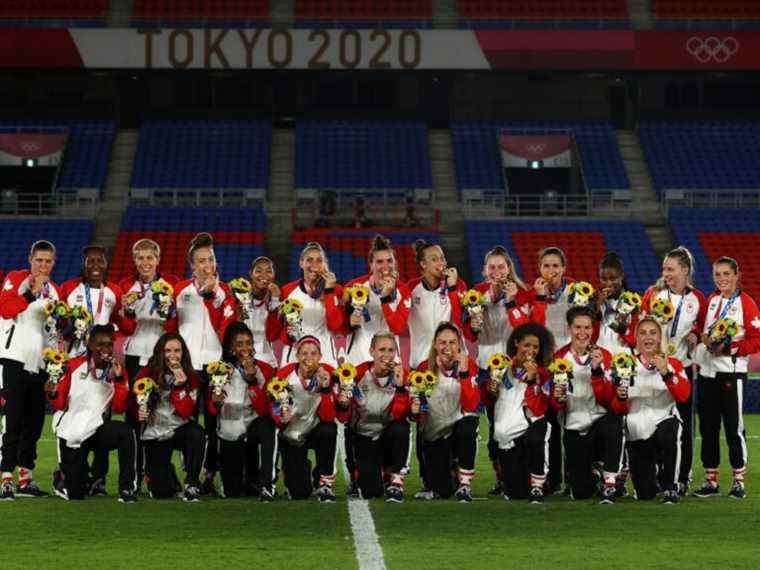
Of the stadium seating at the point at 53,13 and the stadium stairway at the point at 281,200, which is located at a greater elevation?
the stadium seating at the point at 53,13

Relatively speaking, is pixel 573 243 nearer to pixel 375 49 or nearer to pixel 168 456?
pixel 375 49

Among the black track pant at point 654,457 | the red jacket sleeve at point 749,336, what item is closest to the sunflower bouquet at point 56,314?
the black track pant at point 654,457

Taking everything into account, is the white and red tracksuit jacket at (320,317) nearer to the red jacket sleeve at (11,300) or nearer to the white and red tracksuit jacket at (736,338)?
the red jacket sleeve at (11,300)

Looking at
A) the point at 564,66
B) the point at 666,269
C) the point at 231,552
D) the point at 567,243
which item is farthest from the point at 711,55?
the point at 231,552

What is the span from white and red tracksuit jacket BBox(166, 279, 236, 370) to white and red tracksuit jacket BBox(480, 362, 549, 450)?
2.09m

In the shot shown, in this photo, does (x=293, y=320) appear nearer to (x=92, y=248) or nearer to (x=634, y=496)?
(x=92, y=248)

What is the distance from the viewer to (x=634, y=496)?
10.8m

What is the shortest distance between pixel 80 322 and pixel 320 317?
175 cm

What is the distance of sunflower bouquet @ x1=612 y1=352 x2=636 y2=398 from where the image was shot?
10172mm

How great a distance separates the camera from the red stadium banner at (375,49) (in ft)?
111

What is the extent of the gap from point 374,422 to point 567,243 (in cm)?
2189

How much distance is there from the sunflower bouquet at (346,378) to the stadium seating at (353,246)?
19.7 m

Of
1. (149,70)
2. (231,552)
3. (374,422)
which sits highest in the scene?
(149,70)

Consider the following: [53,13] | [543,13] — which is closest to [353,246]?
[543,13]
